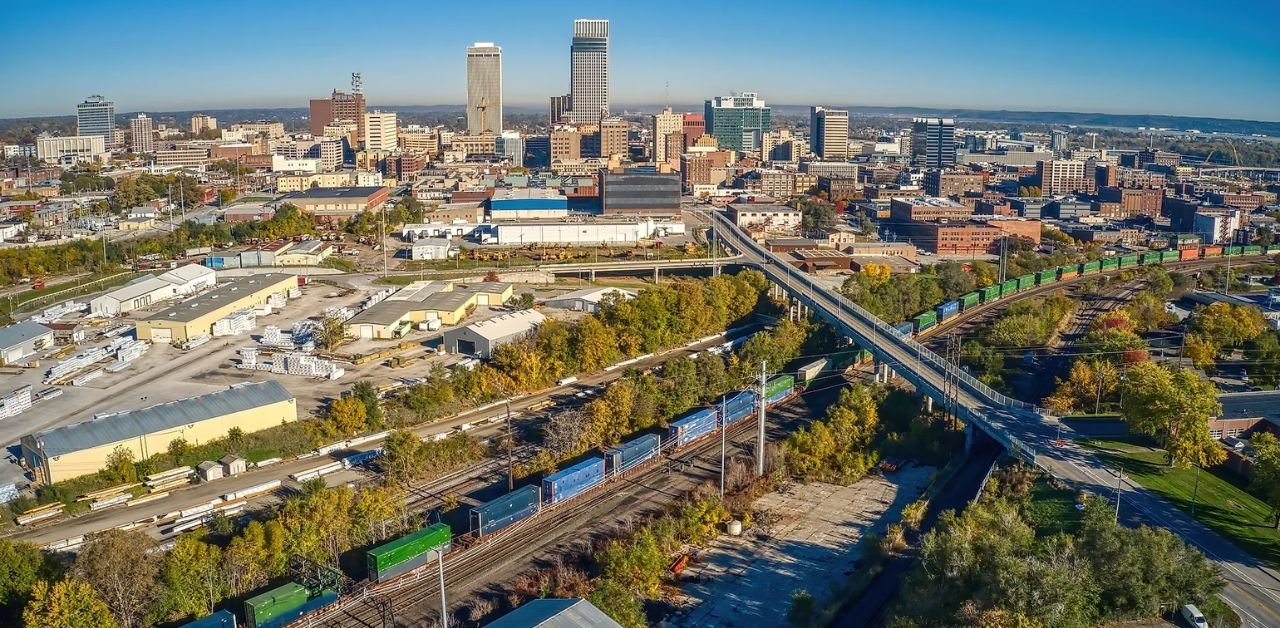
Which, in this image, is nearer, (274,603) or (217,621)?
(217,621)

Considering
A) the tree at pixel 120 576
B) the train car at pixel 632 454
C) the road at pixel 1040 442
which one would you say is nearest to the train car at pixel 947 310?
the road at pixel 1040 442

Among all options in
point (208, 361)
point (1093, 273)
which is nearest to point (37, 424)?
point (208, 361)

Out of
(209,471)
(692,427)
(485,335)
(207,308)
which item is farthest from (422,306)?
(692,427)

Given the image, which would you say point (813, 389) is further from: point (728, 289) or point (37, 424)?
point (37, 424)

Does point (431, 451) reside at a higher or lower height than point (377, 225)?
lower

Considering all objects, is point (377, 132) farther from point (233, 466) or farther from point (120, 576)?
point (120, 576)

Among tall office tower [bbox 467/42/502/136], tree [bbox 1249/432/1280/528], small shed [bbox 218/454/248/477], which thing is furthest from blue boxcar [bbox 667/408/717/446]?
tall office tower [bbox 467/42/502/136]
